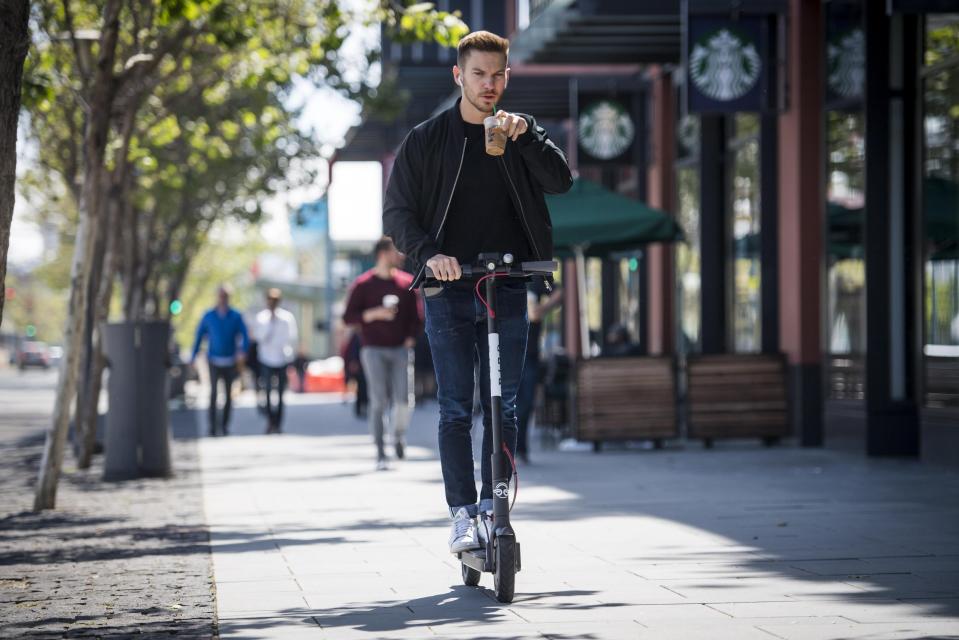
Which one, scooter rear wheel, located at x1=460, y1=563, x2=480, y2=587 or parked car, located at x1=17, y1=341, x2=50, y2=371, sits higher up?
parked car, located at x1=17, y1=341, x2=50, y2=371

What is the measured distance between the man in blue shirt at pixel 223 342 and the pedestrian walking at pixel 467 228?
1429cm

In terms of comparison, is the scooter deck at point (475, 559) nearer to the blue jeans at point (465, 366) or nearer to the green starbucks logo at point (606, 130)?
the blue jeans at point (465, 366)

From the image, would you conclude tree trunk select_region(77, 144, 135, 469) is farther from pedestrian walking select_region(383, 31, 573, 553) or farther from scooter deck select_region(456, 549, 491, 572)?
scooter deck select_region(456, 549, 491, 572)

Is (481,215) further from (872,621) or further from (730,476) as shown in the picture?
(730,476)

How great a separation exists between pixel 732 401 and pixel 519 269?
9809mm

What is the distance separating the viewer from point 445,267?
5.88 metres

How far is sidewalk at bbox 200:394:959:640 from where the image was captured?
5.56 meters

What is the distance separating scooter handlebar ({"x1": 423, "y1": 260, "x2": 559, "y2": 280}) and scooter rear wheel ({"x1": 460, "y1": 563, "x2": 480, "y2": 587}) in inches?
47.0

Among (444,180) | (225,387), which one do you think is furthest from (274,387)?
(444,180)

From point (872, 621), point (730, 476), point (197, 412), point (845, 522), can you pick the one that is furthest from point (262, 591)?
point (197, 412)

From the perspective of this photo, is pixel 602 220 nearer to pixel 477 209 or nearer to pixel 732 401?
pixel 732 401


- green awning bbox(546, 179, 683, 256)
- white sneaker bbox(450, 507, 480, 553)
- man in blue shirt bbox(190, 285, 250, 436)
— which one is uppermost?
green awning bbox(546, 179, 683, 256)

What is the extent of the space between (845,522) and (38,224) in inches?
1647

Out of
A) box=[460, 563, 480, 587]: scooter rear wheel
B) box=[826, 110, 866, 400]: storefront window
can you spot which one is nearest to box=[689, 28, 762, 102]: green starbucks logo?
box=[826, 110, 866, 400]: storefront window
